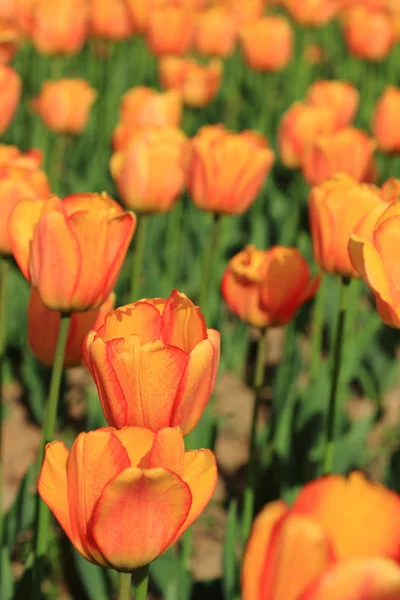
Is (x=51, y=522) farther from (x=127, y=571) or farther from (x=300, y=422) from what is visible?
(x=127, y=571)

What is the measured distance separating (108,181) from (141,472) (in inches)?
114

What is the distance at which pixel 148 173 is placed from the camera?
6.55ft

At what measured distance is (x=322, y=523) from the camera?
0.62 meters

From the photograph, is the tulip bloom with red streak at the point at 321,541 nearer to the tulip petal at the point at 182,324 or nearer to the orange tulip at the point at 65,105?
the tulip petal at the point at 182,324

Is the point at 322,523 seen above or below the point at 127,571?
Answer: above

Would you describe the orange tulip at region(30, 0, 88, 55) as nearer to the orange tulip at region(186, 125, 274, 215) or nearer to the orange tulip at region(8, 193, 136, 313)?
the orange tulip at region(186, 125, 274, 215)

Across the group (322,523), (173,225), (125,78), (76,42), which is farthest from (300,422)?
(125,78)

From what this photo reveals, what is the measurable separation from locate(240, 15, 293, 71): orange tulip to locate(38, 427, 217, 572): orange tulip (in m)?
3.49

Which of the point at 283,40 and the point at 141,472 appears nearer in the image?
the point at 141,472

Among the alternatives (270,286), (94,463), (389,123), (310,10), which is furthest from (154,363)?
(310,10)

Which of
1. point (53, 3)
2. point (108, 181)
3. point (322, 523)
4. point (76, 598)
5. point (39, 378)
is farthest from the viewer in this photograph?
point (53, 3)

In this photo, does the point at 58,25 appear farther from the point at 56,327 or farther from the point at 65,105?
the point at 56,327

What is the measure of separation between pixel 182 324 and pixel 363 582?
45 centimetres

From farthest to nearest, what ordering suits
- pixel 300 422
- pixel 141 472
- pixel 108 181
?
pixel 108 181 < pixel 300 422 < pixel 141 472
